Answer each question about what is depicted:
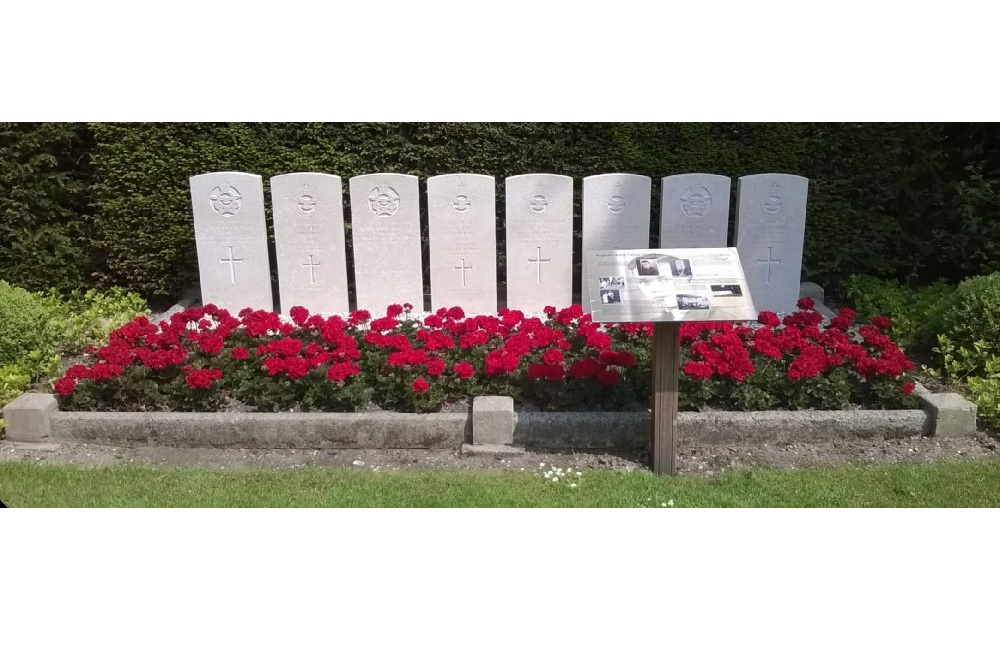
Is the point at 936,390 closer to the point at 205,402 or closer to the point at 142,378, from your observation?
the point at 205,402

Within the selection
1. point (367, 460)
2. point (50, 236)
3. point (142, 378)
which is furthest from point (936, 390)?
point (50, 236)

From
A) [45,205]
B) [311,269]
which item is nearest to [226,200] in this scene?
[311,269]

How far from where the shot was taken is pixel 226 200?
6809mm

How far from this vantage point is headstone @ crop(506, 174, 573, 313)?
679 centimetres

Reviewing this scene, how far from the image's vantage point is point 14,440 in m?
5.21

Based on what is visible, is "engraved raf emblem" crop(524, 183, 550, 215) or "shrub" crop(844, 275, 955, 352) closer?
"shrub" crop(844, 275, 955, 352)

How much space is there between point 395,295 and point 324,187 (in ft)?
3.66

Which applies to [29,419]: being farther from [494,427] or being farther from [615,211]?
[615,211]

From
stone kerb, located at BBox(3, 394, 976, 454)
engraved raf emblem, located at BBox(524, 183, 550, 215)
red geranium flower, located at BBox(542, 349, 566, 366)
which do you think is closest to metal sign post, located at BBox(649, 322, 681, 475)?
stone kerb, located at BBox(3, 394, 976, 454)

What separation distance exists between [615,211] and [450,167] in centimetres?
186

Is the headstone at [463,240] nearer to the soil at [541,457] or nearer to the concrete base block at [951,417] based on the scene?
the soil at [541,457]

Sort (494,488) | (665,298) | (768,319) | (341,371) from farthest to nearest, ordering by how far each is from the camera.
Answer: (768,319) < (341,371) < (494,488) < (665,298)

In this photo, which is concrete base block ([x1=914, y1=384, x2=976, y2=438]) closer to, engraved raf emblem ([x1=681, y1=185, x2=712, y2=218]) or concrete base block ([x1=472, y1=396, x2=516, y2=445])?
engraved raf emblem ([x1=681, y1=185, x2=712, y2=218])

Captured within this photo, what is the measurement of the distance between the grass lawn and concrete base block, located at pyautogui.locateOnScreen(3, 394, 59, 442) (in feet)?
1.49
